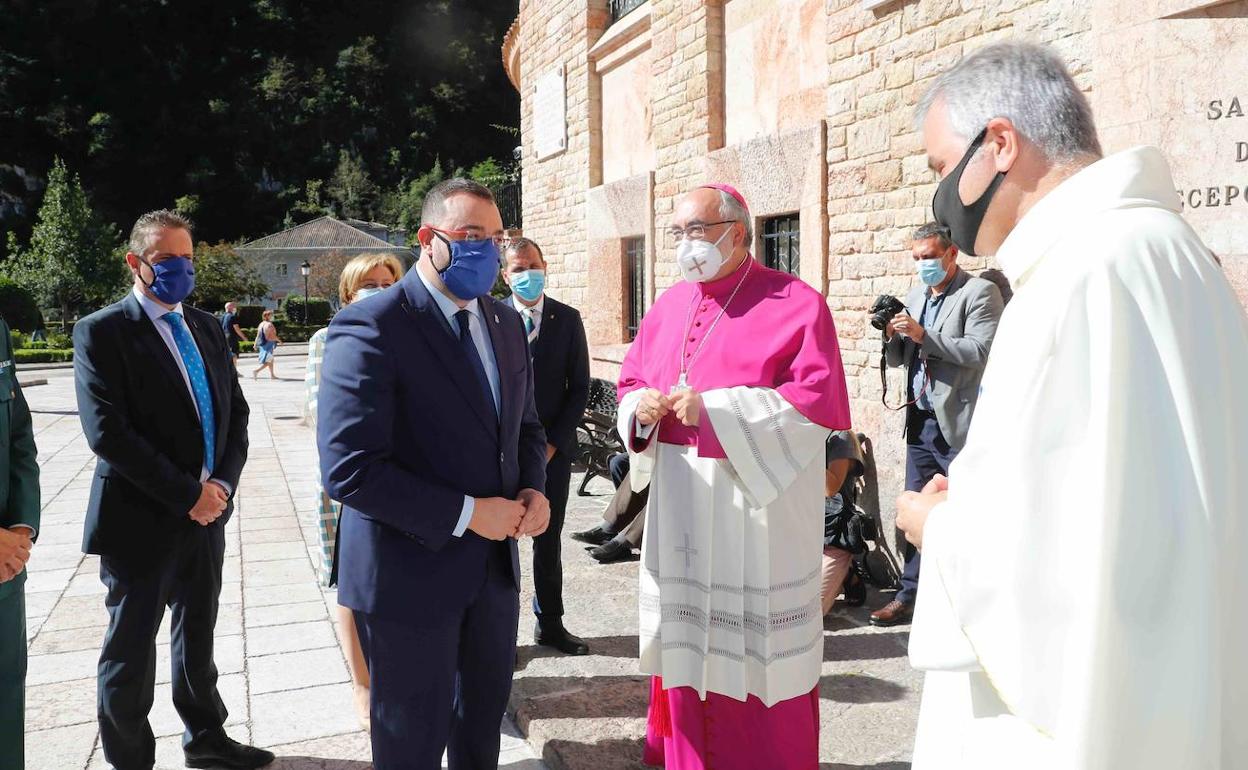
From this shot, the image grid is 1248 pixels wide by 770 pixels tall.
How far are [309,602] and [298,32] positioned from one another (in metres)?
84.5

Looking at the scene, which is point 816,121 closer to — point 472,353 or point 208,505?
point 472,353

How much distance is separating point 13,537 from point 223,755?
125 cm

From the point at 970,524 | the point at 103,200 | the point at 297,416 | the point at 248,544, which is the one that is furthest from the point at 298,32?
the point at 970,524

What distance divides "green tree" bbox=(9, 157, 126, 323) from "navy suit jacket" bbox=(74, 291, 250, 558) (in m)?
49.1

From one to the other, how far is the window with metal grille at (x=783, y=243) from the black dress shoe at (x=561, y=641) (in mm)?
3594


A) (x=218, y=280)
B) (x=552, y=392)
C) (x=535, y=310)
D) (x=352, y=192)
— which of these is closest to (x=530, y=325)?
(x=535, y=310)

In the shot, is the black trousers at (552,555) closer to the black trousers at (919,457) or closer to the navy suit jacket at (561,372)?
the navy suit jacket at (561,372)

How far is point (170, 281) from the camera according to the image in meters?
3.39

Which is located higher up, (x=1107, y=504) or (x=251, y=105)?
(x=251, y=105)

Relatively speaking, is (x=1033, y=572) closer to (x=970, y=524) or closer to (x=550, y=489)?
(x=970, y=524)

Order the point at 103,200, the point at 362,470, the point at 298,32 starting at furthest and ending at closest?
the point at 298,32 < the point at 103,200 < the point at 362,470

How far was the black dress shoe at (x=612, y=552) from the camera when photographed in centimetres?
619

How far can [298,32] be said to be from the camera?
79.1 m

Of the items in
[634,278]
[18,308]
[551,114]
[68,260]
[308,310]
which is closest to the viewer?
[634,278]
